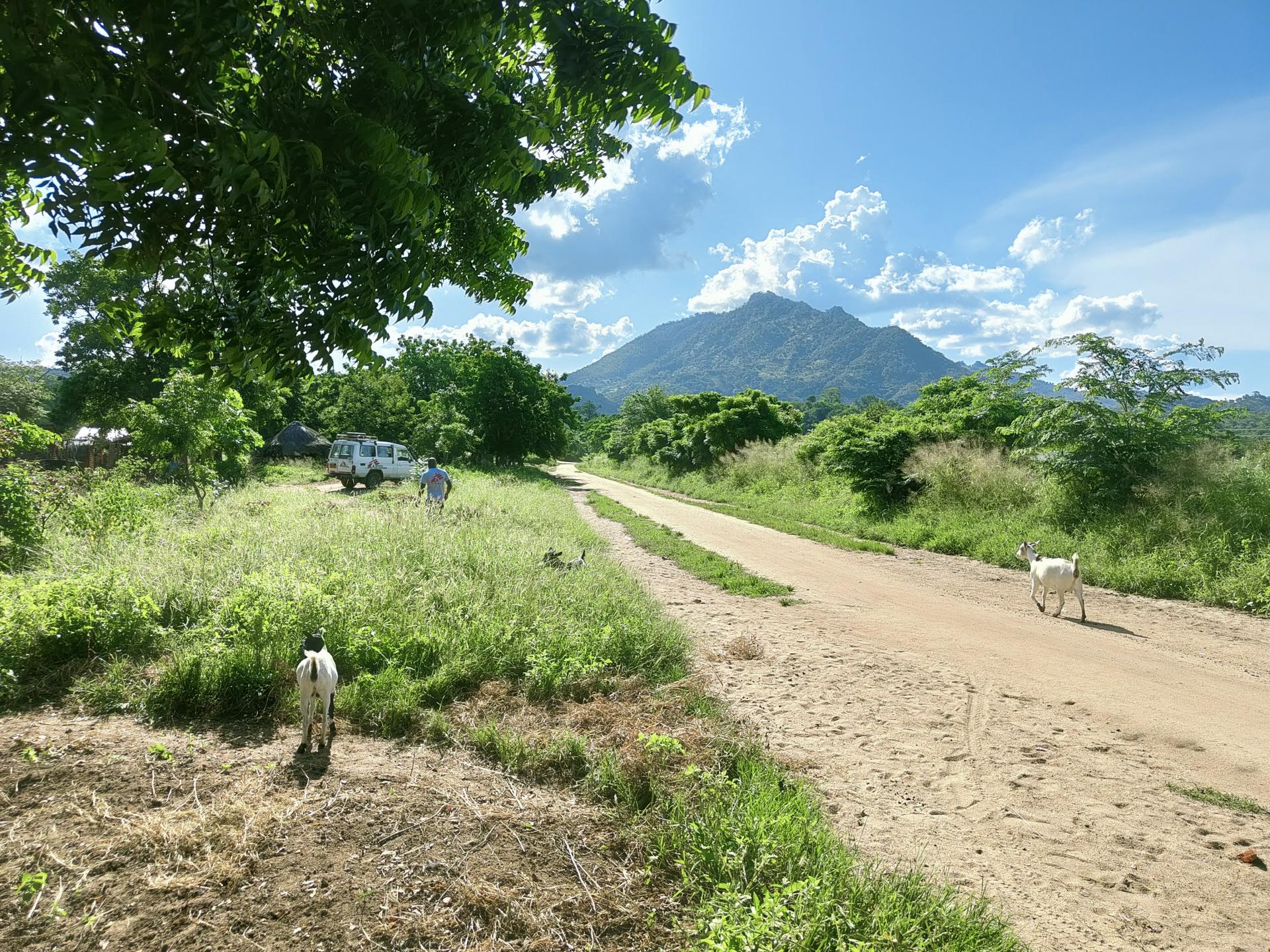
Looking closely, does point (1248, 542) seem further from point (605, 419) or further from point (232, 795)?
point (605, 419)

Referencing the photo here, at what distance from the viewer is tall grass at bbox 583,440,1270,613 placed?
344 inches

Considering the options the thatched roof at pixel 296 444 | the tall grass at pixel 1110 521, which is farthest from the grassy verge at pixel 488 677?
the thatched roof at pixel 296 444

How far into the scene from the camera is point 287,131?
231 centimetres

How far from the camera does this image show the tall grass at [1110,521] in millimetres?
8742

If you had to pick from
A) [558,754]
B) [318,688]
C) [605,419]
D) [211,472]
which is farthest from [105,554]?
[605,419]

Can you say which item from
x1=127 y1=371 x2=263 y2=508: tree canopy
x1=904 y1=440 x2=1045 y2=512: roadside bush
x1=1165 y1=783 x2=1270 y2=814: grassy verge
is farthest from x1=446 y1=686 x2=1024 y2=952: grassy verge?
x1=904 y1=440 x2=1045 y2=512: roadside bush

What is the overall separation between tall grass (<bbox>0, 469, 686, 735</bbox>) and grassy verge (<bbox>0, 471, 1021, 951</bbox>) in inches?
0.8

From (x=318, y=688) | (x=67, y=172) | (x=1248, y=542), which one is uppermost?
(x=67, y=172)

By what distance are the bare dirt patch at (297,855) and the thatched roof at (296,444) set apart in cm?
3734

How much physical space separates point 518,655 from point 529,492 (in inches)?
640

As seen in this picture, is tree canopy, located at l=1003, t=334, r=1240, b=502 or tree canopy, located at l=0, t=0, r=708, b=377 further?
tree canopy, located at l=1003, t=334, r=1240, b=502

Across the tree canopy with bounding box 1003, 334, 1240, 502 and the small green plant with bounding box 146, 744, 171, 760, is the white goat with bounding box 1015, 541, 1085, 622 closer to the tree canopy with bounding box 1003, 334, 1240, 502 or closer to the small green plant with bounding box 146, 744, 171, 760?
the tree canopy with bounding box 1003, 334, 1240, 502

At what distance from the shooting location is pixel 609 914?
2.40 m

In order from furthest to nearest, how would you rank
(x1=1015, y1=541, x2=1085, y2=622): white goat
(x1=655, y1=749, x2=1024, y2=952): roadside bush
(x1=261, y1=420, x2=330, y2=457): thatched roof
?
(x1=261, y1=420, x2=330, y2=457): thatched roof
(x1=1015, y1=541, x2=1085, y2=622): white goat
(x1=655, y1=749, x2=1024, y2=952): roadside bush
